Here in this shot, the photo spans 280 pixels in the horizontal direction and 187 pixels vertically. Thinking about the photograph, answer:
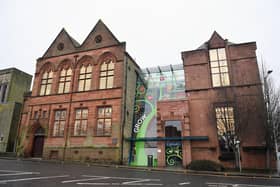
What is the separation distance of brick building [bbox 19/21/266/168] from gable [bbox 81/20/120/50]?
154mm

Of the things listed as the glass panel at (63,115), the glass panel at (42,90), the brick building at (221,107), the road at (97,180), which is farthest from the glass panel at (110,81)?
the road at (97,180)

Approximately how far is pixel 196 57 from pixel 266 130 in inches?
430

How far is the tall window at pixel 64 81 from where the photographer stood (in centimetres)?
2647

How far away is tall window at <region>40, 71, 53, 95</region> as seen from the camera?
90.5 ft

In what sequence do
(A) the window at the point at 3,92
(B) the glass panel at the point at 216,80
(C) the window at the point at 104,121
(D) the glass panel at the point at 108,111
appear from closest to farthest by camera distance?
1. (B) the glass panel at the point at 216,80
2. (C) the window at the point at 104,121
3. (D) the glass panel at the point at 108,111
4. (A) the window at the point at 3,92

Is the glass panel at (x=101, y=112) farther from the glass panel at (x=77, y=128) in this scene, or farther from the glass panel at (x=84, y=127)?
the glass panel at (x=77, y=128)

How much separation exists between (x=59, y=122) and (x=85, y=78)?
6.73 metres

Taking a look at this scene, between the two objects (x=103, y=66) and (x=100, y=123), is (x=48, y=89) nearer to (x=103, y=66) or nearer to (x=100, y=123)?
(x=103, y=66)

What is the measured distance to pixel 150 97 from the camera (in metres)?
25.5

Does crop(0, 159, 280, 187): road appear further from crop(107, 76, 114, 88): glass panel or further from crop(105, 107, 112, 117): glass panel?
crop(107, 76, 114, 88): glass panel

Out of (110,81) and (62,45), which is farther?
(62,45)

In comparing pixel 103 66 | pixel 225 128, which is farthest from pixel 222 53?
pixel 103 66

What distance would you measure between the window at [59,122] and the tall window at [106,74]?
6364 millimetres

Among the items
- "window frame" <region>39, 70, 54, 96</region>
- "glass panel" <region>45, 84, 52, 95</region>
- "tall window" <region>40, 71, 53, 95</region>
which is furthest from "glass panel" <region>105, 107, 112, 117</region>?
"glass panel" <region>45, 84, 52, 95</region>
